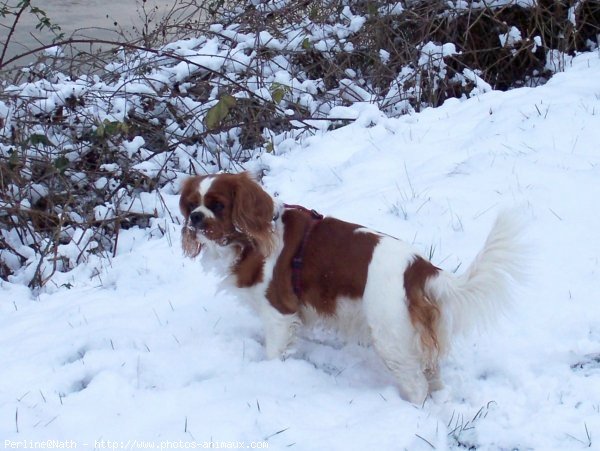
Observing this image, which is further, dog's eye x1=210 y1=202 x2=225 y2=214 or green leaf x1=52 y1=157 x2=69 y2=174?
green leaf x1=52 y1=157 x2=69 y2=174

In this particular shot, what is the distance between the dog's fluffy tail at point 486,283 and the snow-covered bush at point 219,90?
10.7ft

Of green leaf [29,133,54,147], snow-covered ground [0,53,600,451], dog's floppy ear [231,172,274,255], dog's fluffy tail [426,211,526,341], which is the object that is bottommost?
snow-covered ground [0,53,600,451]

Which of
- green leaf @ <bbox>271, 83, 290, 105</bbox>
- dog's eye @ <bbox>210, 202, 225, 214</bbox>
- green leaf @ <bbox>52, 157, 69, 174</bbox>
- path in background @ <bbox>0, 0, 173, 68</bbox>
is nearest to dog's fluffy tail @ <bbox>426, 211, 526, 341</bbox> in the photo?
dog's eye @ <bbox>210, 202, 225, 214</bbox>

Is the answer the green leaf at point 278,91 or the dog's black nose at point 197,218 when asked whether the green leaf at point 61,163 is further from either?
the dog's black nose at point 197,218

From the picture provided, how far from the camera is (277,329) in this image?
328 cm

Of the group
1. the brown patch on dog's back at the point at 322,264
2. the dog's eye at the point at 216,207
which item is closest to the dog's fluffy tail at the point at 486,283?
the brown patch on dog's back at the point at 322,264

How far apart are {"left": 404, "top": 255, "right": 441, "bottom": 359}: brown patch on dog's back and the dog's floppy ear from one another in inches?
27.9

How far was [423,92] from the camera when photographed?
7.27 metres

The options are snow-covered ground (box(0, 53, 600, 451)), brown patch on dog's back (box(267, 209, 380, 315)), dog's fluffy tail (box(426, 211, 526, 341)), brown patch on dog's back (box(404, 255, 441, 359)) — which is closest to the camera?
snow-covered ground (box(0, 53, 600, 451))

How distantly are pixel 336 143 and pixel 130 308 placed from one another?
2.71m

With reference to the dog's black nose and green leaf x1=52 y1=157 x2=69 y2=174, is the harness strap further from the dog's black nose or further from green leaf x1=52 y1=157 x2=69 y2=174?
green leaf x1=52 y1=157 x2=69 y2=174

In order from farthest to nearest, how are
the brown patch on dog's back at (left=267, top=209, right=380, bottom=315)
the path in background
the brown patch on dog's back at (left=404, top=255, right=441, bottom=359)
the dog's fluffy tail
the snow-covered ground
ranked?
the path in background → the brown patch on dog's back at (left=267, top=209, right=380, bottom=315) → the brown patch on dog's back at (left=404, top=255, right=441, bottom=359) → the dog's fluffy tail → the snow-covered ground

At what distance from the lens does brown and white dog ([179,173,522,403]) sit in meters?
2.88

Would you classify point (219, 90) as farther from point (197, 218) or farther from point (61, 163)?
point (197, 218)
